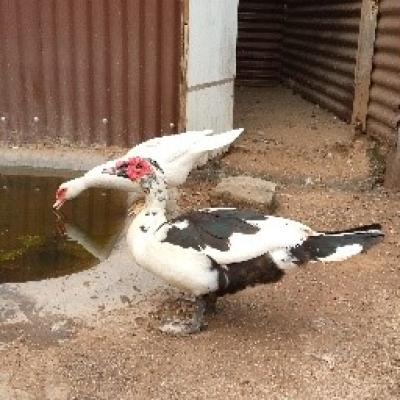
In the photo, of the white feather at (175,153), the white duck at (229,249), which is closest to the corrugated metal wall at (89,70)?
the white feather at (175,153)

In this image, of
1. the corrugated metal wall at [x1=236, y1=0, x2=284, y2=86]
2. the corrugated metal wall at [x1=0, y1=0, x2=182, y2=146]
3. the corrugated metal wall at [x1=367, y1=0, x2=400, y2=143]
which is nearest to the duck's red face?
the corrugated metal wall at [x1=0, y1=0, x2=182, y2=146]

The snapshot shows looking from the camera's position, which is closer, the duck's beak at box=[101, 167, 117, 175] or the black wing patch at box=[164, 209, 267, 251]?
the black wing patch at box=[164, 209, 267, 251]

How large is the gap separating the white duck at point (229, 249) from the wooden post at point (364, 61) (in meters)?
5.33

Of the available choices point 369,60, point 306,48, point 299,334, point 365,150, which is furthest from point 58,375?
point 306,48

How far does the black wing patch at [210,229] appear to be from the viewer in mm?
3781

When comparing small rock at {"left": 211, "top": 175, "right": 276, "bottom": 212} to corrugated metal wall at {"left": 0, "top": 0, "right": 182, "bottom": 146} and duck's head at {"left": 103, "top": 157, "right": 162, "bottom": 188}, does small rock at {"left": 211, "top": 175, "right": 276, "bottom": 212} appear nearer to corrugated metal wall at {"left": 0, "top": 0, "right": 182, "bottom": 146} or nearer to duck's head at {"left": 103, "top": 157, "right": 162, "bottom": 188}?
corrugated metal wall at {"left": 0, "top": 0, "right": 182, "bottom": 146}

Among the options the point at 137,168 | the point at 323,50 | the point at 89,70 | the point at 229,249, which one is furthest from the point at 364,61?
the point at 229,249

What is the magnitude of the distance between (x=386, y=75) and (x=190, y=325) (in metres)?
5.30

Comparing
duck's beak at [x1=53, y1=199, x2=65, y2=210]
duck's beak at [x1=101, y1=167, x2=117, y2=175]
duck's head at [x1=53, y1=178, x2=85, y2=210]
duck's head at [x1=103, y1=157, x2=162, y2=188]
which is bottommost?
duck's beak at [x1=53, y1=199, x2=65, y2=210]

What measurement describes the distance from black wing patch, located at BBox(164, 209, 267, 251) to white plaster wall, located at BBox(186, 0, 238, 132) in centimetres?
339

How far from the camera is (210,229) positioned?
3855 mm

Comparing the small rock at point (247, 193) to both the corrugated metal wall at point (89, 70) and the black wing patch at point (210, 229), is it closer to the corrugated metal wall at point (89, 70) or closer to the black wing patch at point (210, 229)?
the corrugated metal wall at point (89, 70)

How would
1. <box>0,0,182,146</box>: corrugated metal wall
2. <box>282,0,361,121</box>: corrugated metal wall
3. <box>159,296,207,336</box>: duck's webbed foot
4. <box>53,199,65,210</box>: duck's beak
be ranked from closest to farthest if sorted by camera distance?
<box>159,296,207,336</box>: duck's webbed foot → <box>53,199,65,210</box>: duck's beak → <box>0,0,182,146</box>: corrugated metal wall → <box>282,0,361,121</box>: corrugated metal wall

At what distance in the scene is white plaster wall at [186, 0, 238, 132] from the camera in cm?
706
